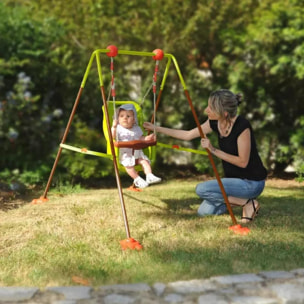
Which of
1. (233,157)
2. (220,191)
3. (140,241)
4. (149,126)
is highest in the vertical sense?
(149,126)

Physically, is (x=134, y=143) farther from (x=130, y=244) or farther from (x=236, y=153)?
(x=130, y=244)

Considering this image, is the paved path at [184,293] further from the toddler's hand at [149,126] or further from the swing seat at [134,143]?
the toddler's hand at [149,126]

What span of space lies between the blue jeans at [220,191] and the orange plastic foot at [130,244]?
43.0 inches

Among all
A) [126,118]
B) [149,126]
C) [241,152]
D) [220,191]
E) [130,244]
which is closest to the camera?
[130,244]

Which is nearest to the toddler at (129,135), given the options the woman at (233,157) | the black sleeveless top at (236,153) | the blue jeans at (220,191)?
the woman at (233,157)

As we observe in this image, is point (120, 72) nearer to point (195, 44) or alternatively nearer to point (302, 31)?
point (195, 44)

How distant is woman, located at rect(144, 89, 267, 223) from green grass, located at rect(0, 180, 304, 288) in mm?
195

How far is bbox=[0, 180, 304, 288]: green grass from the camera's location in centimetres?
349

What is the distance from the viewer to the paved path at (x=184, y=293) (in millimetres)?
3031

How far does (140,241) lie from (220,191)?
101cm

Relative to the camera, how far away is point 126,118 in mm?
5258

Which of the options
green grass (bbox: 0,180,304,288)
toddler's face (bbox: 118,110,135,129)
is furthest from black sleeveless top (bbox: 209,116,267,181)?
toddler's face (bbox: 118,110,135,129)

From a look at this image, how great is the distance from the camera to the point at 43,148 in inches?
313

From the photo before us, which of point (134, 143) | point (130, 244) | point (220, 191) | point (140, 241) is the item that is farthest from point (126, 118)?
point (130, 244)
